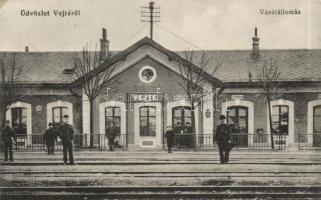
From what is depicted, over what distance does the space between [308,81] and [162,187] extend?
12.5 meters

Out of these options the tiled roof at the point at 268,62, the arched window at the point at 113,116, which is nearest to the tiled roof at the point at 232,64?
the tiled roof at the point at 268,62

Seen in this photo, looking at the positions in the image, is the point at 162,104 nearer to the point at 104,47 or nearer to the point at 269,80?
the point at 104,47

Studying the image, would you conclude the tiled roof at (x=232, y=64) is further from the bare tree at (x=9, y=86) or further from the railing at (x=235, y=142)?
the railing at (x=235, y=142)

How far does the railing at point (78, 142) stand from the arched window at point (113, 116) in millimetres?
663

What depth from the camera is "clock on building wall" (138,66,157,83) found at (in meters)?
20.6

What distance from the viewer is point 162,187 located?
34.2ft

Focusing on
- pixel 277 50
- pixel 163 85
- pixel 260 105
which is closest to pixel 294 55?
pixel 277 50

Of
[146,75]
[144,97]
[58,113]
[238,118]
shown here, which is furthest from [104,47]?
[238,118]

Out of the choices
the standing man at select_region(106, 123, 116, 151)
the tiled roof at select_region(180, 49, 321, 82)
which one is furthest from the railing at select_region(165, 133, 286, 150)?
the tiled roof at select_region(180, 49, 321, 82)

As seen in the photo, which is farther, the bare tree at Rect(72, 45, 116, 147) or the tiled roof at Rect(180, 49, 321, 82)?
the tiled roof at Rect(180, 49, 321, 82)

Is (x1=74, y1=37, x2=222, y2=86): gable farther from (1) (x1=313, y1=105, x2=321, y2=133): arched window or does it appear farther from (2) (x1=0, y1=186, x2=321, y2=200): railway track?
(2) (x1=0, y1=186, x2=321, y2=200): railway track

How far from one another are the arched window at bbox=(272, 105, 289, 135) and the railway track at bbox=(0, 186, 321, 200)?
417 inches

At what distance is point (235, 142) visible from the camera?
62.5 feet

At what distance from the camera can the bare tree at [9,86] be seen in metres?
18.2
